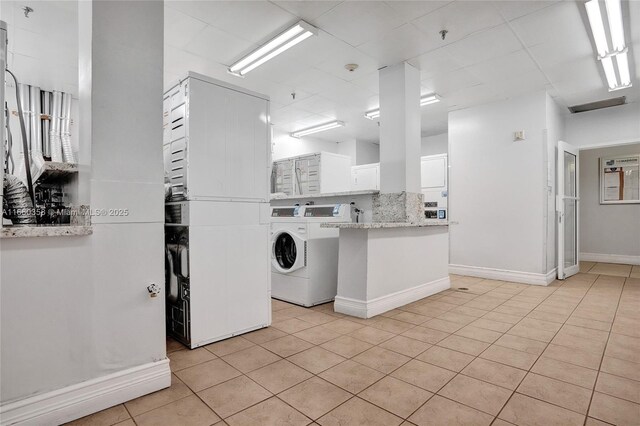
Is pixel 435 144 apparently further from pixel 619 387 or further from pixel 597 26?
pixel 619 387

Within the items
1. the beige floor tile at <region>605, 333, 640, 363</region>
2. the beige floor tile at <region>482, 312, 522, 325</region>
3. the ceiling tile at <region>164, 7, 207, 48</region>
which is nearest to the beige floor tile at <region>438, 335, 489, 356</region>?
the beige floor tile at <region>482, 312, 522, 325</region>

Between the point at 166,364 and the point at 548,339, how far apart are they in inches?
110

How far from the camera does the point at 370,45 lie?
3.55 meters

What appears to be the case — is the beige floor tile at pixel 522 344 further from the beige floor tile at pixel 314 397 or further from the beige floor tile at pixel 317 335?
the beige floor tile at pixel 314 397

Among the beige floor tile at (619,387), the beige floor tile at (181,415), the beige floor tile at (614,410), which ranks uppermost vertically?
the beige floor tile at (181,415)

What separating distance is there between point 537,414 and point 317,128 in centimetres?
613

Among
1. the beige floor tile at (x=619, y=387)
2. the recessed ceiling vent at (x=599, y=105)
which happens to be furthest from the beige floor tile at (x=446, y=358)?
the recessed ceiling vent at (x=599, y=105)

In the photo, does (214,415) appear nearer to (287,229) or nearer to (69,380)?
(69,380)

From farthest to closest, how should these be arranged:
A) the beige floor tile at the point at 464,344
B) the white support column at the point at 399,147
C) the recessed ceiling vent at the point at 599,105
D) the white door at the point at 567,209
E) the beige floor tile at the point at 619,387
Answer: the recessed ceiling vent at the point at 599,105 < the white door at the point at 567,209 < the white support column at the point at 399,147 < the beige floor tile at the point at 464,344 < the beige floor tile at the point at 619,387

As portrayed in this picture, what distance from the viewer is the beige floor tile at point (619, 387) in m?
1.77

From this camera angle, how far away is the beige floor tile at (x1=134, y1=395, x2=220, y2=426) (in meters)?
1.54

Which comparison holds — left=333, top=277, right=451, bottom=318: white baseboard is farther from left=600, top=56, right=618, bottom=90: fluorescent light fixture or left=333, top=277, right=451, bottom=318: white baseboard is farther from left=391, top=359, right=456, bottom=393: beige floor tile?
left=600, top=56, right=618, bottom=90: fluorescent light fixture

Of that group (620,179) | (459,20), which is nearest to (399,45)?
(459,20)

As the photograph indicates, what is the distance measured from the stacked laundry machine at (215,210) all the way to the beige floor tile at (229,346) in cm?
6
